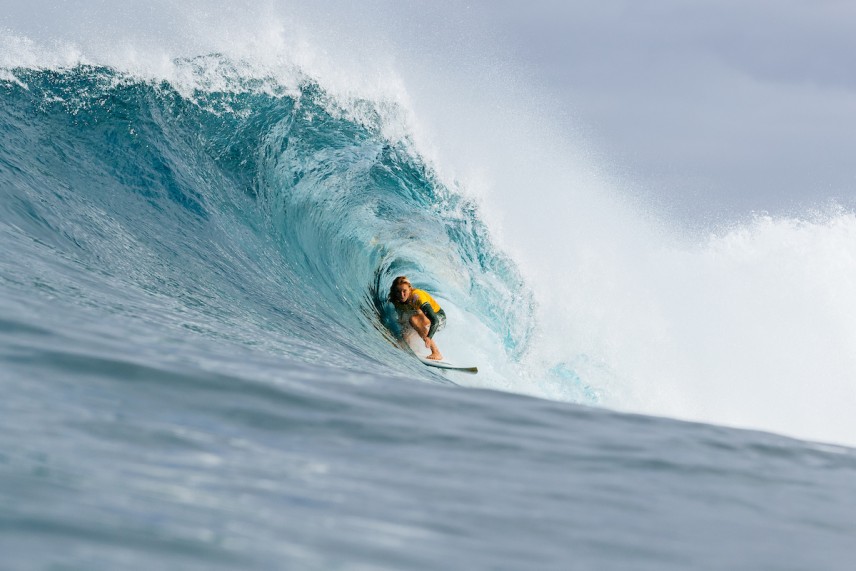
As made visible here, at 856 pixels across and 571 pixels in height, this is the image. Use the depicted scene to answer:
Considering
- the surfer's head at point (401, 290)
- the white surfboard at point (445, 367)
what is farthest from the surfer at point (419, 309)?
the white surfboard at point (445, 367)

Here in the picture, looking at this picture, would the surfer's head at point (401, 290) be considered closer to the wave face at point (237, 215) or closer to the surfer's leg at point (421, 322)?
the surfer's leg at point (421, 322)

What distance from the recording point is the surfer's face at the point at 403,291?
1031 cm

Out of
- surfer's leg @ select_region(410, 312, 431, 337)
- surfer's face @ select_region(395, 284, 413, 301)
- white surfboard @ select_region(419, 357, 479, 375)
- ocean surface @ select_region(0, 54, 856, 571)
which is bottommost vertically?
ocean surface @ select_region(0, 54, 856, 571)

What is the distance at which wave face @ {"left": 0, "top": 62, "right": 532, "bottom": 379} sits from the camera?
21.8 ft

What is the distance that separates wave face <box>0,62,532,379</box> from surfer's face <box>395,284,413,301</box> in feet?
1.49

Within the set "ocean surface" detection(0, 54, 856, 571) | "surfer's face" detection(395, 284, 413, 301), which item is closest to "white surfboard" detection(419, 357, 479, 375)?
"surfer's face" detection(395, 284, 413, 301)

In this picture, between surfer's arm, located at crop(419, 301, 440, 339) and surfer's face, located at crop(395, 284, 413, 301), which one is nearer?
surfer's face, located at crop(395, 284, 413, 301)

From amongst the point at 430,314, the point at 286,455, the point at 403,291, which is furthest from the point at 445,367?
the point at 286,455

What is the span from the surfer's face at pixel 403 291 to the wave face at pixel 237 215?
0.45m

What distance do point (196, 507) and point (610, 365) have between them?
11207mm

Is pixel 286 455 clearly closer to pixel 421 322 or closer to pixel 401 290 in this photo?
pixel 401 290

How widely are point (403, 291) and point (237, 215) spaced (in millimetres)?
2071

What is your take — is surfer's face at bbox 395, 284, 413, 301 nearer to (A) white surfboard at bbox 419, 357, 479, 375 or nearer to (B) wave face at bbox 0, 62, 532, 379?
(B) wave face at bbox 0, 62, 532, 379

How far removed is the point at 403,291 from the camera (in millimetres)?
10336
